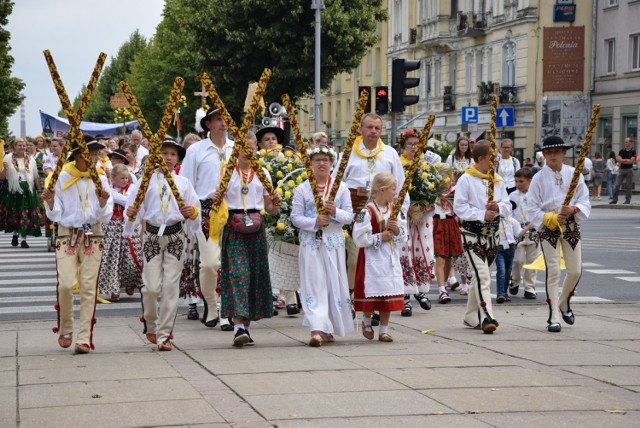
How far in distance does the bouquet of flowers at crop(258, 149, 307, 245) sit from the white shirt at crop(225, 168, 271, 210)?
1.59 m

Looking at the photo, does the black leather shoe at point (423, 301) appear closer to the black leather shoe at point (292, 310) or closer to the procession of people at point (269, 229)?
the procession of people at point (269, 229)

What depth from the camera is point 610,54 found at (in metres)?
50.9

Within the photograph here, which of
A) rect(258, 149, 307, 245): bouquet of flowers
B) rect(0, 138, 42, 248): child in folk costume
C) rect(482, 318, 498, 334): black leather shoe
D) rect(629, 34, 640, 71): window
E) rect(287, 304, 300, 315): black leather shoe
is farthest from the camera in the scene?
rect(629, 34, 640, 71): window

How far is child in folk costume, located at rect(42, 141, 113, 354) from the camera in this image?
1025cm

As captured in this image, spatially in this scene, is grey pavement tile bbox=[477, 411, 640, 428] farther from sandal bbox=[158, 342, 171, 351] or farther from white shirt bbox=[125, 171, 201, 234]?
white shirt bbox=[125, 171, 201, 234]

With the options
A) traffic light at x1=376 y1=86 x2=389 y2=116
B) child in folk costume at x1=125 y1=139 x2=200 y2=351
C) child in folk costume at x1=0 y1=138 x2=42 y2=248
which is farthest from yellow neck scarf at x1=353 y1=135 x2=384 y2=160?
child in folk costume at x1=0 y1=138 x2=42 y2=248

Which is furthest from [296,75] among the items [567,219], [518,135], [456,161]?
[567,219]

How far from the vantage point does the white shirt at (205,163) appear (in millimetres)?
Result: 11906

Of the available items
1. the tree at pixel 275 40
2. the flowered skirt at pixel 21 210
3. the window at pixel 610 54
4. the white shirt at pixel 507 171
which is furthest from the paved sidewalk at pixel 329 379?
the window at pixel 610 54

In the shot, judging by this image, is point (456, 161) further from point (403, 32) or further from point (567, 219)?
point (403, 32)

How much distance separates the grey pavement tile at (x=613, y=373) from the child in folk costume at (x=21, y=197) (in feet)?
48.5

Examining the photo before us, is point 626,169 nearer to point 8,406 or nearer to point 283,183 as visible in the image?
point 283,183

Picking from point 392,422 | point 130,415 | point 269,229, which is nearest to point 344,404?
point 392,422

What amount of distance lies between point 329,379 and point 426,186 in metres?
5.87
